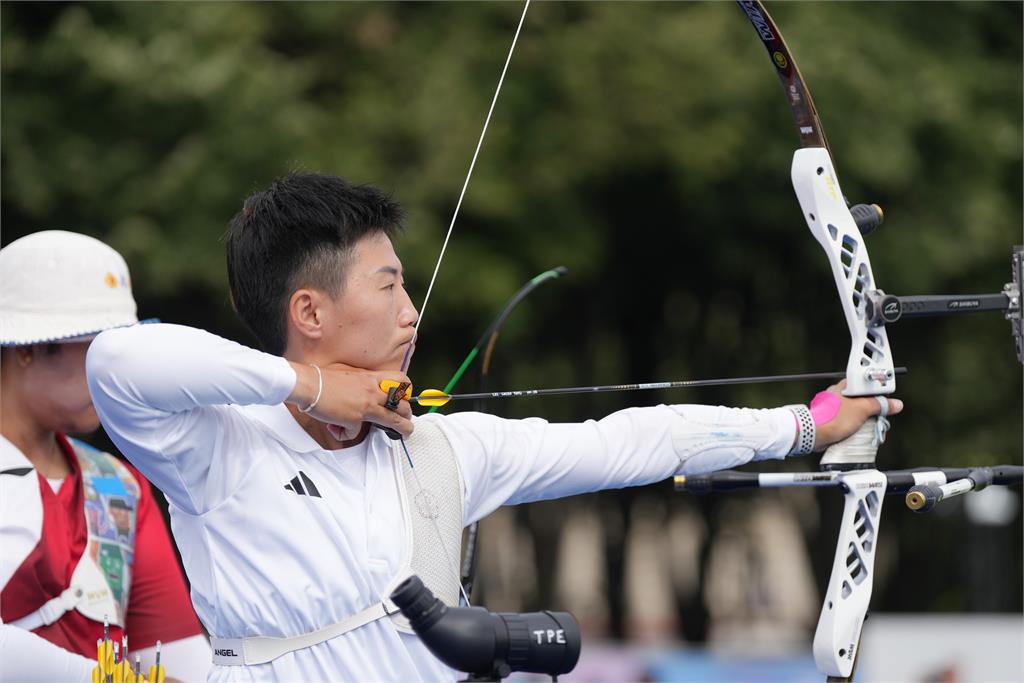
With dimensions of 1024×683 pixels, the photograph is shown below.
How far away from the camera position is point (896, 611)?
13.8m

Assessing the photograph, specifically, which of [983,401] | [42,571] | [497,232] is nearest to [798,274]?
[983,401]

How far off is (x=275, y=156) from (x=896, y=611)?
8587 mm

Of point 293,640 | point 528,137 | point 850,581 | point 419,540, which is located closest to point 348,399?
point 419,540

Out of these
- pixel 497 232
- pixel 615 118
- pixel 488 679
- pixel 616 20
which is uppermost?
pixel 616 20

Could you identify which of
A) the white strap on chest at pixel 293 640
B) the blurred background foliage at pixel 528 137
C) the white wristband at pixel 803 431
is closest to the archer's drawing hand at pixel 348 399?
the white strap on chest at pixel 293 640

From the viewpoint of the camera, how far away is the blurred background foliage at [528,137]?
7840 mm

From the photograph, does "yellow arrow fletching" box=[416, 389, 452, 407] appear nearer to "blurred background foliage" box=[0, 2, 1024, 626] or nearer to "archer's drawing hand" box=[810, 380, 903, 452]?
"archer's drawing hand" box=[810, 380, 903, 452]

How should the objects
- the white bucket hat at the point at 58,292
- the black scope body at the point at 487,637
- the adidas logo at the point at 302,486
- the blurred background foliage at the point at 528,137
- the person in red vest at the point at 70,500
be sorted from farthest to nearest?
the blurred background foliage at the point at 528,137, the white bucket hat at the point at 58,292, the person in red vest at the point at 70,500, the adidas logo at the point at 302,486, the black scope body at the point at 487,637

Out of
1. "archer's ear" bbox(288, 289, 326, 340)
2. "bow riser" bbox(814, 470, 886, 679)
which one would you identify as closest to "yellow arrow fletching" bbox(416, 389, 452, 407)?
"archer's ear" bbox(288, 289, 326, 340)

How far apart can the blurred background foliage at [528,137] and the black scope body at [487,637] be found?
17.4 ft

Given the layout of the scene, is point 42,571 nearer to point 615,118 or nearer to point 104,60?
point 104,60

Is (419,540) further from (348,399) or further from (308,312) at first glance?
(308,312)

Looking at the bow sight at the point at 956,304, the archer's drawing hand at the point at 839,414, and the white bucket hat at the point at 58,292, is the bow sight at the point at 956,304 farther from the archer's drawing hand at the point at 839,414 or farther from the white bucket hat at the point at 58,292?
the white bucket hat at the point at 58,292

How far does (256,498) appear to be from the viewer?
8.14 feet
